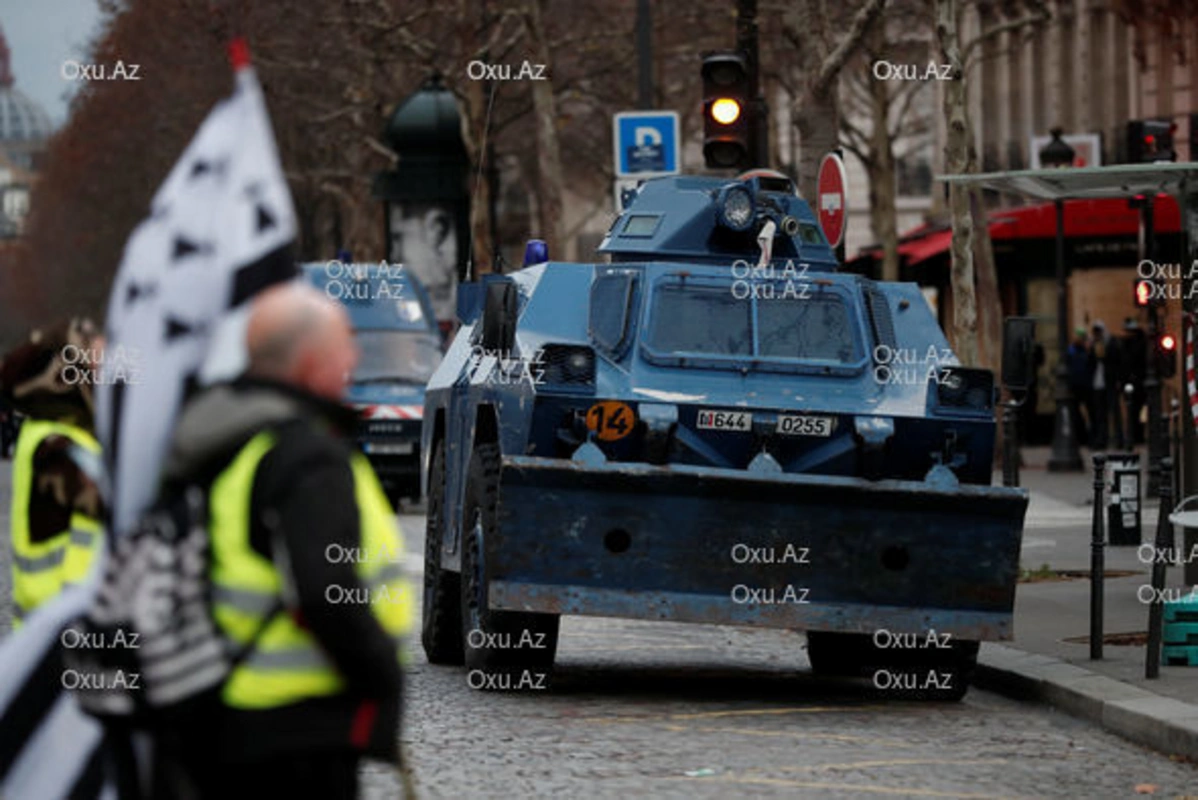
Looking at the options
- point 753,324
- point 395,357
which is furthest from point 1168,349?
point 395,357

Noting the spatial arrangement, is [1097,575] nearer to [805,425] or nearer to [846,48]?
[805,425]

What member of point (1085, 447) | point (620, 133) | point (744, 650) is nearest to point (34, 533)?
point (744, 650)

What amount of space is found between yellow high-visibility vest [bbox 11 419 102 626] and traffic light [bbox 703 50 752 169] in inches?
582

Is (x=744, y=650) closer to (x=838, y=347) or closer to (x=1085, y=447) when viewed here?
(x=838, y=347)

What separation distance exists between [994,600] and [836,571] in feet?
2.36

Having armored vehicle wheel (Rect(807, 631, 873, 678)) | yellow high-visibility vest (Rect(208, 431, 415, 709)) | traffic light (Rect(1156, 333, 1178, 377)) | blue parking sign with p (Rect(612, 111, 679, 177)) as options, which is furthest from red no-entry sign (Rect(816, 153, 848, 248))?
yellow high-visibility vest (Rect(208, 431, 415, 709))

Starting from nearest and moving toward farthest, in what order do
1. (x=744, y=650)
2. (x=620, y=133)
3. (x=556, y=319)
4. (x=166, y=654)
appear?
(x=166, y=654), (x=556, y=319), (x=744, y=650), (x=620, y=133)

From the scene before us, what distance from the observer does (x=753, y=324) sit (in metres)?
14.6

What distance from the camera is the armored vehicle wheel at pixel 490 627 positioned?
13750mm

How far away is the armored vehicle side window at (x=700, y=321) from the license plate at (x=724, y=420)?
1.99ft

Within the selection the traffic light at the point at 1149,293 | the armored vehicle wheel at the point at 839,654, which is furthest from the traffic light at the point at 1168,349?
the armored vehicle wheel at the point at 839,654

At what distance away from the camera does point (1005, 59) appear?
196ft

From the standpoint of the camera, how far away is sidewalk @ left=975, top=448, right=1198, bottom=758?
12.5m

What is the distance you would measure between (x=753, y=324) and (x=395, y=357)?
20434 mm
